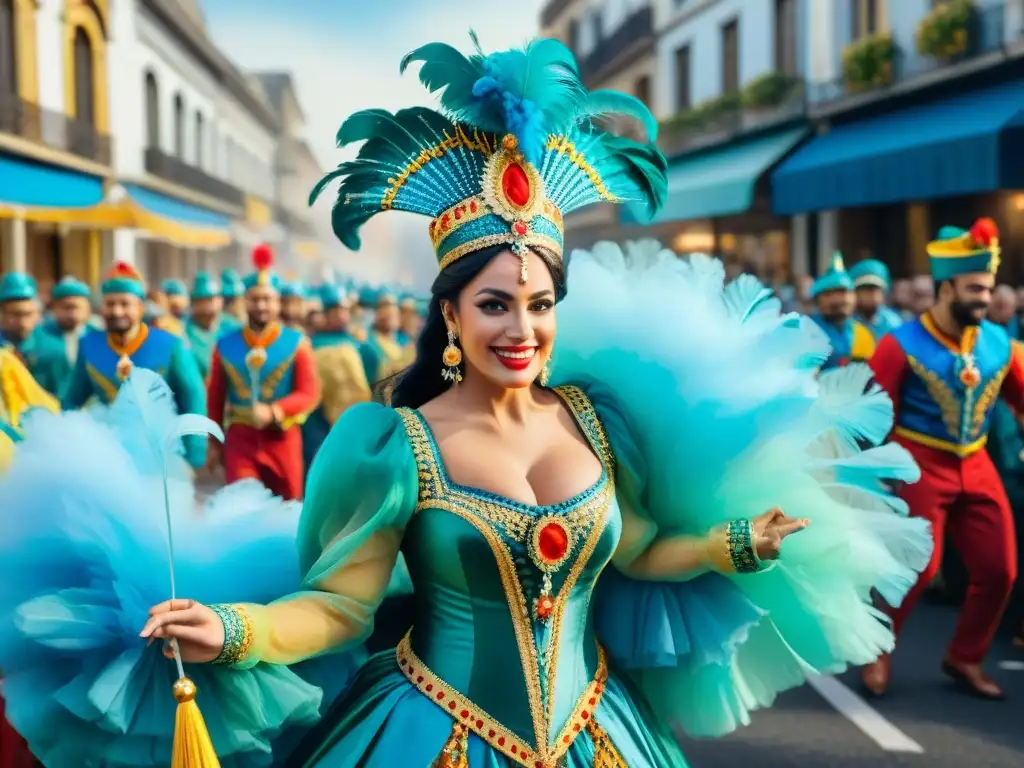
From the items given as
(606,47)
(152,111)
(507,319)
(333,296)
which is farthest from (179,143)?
(507,319)

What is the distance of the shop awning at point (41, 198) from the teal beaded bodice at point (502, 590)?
1975 cm

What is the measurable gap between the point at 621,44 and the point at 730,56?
8070mm

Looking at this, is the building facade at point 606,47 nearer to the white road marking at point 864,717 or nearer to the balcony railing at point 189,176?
the balcony railing at point 189,176

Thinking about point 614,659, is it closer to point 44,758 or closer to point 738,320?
point 738,320

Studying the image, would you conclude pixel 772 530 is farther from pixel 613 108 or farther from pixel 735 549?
pixel 613 108

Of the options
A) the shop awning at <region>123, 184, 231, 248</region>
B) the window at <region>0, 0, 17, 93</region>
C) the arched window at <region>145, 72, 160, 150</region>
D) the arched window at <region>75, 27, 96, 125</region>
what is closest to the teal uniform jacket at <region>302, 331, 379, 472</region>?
the shop awning at <region>123, 184, 231, 248</region>

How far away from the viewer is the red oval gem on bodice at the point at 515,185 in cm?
274

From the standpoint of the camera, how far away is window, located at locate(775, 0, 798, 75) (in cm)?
2338

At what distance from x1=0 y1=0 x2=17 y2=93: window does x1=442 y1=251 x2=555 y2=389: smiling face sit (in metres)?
22.7

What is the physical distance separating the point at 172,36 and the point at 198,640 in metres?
36.7

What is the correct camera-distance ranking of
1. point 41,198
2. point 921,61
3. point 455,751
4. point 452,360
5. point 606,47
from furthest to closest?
1. point 606,47
2. point 41,198
3. point 921,61
4. point 452,360
5. point 455,751

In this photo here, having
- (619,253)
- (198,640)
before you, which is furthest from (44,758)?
(619,253)

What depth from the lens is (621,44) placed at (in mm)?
34438

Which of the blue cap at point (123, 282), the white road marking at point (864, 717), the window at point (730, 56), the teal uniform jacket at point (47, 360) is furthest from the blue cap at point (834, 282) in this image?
the window at point (730, 56)
